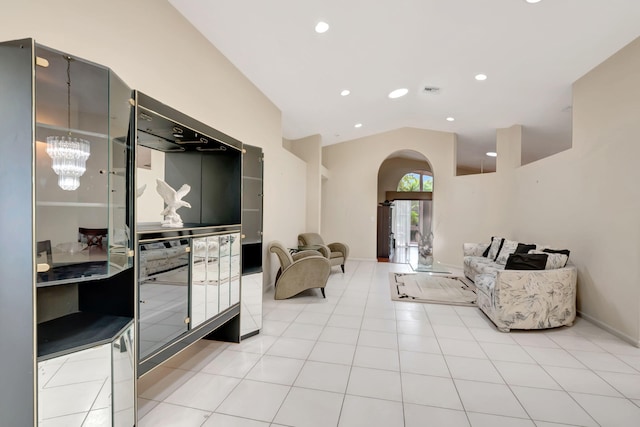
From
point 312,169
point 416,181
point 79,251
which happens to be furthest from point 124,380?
point 416,181

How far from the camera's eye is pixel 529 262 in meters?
3.83

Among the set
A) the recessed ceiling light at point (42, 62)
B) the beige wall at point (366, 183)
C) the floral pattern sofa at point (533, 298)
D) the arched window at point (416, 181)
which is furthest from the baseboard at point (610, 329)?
the arched window at point (416, 181)

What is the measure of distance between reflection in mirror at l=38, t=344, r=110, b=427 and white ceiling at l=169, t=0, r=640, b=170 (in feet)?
9.45

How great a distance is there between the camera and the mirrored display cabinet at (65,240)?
1.24 meters

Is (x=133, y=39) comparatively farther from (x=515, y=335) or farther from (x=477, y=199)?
(x=477, y=199)

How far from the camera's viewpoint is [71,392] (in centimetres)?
138

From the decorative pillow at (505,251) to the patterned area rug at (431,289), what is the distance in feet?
2.33

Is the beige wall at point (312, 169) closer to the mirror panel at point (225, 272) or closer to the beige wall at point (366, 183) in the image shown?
the beige wall at point (366, 183)

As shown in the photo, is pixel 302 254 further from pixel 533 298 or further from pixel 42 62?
pixel 42 62

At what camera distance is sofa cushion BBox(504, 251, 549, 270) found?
379 centimetres

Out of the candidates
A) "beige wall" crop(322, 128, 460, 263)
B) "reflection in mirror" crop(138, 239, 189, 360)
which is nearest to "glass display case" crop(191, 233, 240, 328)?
"reflection in mirror" crop(138, 239, 189, 360)

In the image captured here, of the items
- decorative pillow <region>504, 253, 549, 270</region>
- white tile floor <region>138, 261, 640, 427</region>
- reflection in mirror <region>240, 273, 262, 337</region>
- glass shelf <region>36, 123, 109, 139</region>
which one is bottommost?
white tile floor <region>138, 261, 640, 427</region>

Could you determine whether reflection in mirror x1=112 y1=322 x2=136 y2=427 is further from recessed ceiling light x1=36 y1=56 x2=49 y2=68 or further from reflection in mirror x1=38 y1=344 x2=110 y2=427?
recessed ceiling light x1=36 y1=56 x2=49 y2=68

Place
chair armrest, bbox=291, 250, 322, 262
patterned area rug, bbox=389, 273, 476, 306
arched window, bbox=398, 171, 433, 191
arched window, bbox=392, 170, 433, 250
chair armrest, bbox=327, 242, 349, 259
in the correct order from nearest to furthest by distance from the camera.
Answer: patterned area rug, bbox=389, 273, 476, 306, chair armrest, bbox=291, 250, 322, 262, chair armrest, bbox=327, 242, 349, 259, arched window, bbox=398, 171, 433, 191, arched window, bbox=392, 170, 433, 250
